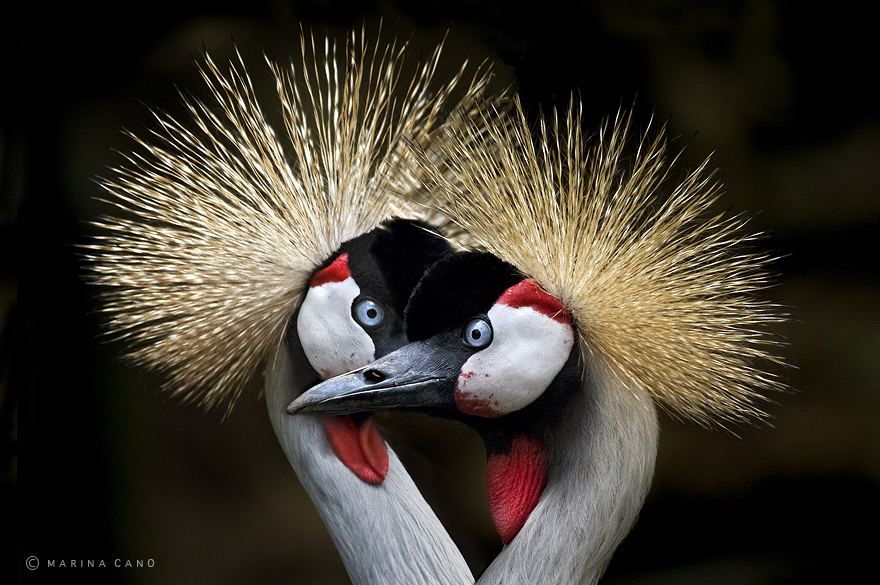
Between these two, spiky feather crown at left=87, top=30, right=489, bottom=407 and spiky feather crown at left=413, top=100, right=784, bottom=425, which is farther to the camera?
spiky feather crown at left=87, top=30, right=489, bottom=407

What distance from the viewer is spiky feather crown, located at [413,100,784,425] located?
81 centimetres

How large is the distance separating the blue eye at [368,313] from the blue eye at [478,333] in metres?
0.17

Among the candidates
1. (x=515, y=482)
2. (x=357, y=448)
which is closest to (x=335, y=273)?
(x=357, y=448)

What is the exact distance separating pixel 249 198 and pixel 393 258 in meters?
0.22

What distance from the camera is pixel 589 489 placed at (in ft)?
2.77

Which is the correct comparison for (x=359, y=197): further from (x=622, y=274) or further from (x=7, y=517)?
(x=7, y=517)

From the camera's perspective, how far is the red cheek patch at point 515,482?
0.92 m

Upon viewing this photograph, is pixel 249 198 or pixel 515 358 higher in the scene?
pixel 249 198

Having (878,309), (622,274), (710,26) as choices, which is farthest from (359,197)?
(878,309)

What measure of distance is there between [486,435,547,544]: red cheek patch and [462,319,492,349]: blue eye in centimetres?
17

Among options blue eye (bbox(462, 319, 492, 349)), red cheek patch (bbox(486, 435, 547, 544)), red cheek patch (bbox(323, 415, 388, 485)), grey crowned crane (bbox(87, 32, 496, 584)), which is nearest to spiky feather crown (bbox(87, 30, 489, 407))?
grey crowned crane (bbox(87, 32, 496, 584))

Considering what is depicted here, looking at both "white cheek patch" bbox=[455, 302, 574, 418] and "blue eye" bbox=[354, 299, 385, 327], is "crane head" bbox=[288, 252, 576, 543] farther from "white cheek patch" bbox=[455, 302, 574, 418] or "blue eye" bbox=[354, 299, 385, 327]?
"blue eye" bbox=[354, 299, 385, 327]

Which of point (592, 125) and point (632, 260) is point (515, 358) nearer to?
point (632, 260)

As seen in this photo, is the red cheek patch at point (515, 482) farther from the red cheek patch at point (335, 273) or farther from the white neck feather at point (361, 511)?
the red cheek patch at point (335, 273)
